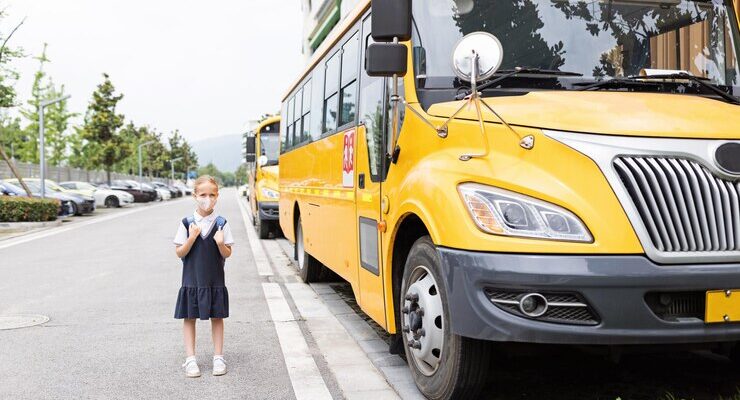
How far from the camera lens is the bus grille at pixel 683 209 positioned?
2979 millimetres

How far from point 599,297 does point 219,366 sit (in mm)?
2640

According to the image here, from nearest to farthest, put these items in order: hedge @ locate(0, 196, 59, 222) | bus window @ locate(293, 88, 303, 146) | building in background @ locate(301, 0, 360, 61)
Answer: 1. bus window @ locate(293, 88, 303, 146)
2. hedge @ locate(0, 196, 59, 222)
3. building in background @ locate(301, 0, 360, 61)

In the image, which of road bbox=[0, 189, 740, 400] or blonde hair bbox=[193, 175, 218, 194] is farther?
blonde hair bbox=[193, 175, 218, 194]

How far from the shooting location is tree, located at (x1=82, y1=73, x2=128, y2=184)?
151ft

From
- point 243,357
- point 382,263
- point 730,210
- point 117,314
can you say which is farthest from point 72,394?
point 730,210

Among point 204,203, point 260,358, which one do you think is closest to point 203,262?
point 204,203

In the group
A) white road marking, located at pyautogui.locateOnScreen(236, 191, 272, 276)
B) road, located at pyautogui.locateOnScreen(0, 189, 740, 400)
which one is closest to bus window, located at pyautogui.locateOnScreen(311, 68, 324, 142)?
road, located at pyautogui.locateOnScreen(0, 189, 740, 400)

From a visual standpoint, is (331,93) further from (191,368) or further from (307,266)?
(191,368)

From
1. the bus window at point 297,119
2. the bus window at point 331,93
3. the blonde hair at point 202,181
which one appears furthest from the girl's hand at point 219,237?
the bus window at point 297,119

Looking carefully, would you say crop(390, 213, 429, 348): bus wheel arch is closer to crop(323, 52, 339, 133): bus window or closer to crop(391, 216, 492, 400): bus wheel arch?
crop(391, 216, 492, 400): bus wheel arch

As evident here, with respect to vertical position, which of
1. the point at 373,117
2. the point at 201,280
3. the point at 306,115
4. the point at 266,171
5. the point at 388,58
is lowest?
the point at 201,280

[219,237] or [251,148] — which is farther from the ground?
[251,148]

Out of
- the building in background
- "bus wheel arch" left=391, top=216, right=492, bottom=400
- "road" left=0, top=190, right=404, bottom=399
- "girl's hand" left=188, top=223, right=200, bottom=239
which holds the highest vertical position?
the building in background

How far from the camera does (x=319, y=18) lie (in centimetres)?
4044
